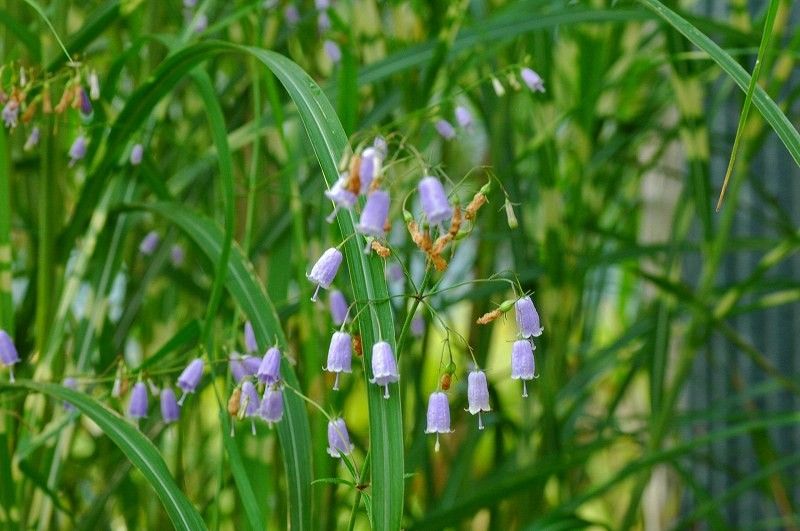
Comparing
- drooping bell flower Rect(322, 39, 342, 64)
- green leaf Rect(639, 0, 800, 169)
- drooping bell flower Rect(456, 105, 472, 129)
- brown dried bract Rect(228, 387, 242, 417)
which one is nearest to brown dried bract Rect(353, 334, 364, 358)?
brown dried bract Rect(228, 387, 242, 417)

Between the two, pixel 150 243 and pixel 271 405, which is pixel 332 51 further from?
pixel 271 405

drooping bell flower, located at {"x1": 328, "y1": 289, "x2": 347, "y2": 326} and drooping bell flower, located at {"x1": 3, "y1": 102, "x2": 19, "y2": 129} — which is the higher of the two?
drooping bell flower, located at {"x1": 3, "y1": 102, "x2": 19, "y2": 129}

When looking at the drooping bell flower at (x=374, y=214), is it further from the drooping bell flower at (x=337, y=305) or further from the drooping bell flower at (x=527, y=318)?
the drooping bell flower at (x=337, y=305)

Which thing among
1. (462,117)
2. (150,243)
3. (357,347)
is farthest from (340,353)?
(150,243)

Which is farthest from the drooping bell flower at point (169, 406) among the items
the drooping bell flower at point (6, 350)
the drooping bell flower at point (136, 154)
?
the drooping bell flower at point (136, 154)

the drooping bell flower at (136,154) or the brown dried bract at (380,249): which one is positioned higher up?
the drooping bell flower at (136,154)

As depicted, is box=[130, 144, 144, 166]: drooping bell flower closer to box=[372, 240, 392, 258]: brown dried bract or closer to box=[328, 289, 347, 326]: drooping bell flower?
box=[328, 289, 347, 326]: drooping bell flower
